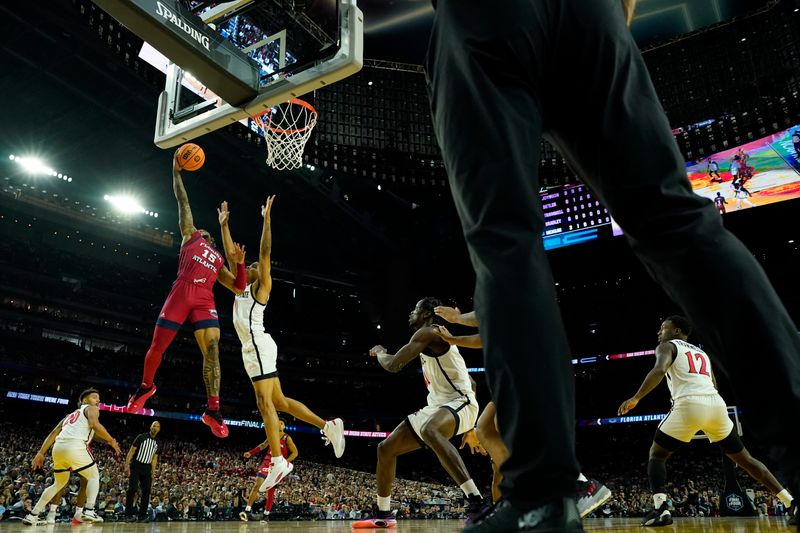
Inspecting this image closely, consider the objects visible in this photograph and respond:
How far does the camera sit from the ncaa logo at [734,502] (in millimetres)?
9547

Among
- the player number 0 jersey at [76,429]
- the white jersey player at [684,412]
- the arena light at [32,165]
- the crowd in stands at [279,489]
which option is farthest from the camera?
the arena light at [32,165]

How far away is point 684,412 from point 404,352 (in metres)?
3.19

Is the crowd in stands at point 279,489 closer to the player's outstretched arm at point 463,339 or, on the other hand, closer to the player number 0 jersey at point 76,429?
the player number 0 jersey at point 76,429

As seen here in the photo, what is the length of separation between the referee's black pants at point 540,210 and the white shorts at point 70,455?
1028 cm

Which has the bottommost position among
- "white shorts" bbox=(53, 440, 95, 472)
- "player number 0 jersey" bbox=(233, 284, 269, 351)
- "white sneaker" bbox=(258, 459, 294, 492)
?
"white sneaker" bbox=(258, 459, 294, 492)

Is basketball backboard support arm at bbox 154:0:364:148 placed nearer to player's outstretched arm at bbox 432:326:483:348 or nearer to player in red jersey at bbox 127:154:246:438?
player in red jersey at bbox 127:154:246:438

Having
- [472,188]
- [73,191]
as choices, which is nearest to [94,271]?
[73,191]

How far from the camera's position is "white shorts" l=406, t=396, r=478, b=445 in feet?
20.1

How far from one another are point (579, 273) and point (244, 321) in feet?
76.5

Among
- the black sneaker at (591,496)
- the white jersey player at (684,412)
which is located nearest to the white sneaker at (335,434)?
the white jersey player at (684,412)

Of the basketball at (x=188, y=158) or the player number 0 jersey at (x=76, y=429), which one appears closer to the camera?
the basketball at (x=188, y=158)

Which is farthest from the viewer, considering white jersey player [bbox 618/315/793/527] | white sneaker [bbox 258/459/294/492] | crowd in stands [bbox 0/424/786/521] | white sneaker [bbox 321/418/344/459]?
crowd in stands [bbox 0/424/786/521]

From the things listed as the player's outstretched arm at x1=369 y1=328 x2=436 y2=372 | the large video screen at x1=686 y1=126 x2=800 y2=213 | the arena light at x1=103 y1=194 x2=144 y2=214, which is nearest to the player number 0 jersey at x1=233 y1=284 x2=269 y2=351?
the player's outstretched arm at x1=369 y1=328 x2=436 y2=372

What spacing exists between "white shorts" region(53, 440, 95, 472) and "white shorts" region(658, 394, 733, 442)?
28.3ft
